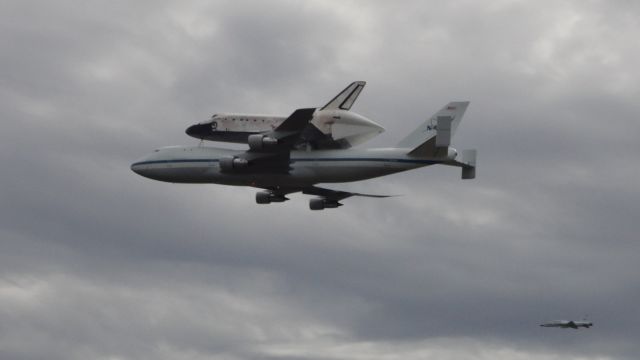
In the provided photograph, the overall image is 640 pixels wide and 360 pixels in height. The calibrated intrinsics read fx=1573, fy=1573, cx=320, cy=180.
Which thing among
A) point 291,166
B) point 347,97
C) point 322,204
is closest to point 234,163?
point 291,166

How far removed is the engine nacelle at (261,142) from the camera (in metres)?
120

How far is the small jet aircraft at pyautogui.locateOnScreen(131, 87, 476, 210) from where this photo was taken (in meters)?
117

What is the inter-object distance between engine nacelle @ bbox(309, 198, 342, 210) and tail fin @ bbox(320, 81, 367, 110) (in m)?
12.2

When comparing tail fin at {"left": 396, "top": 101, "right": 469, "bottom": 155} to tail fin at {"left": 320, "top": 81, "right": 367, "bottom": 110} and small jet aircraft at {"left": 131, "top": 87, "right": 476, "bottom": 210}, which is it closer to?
small jet aircraft at {"left": 131, "top": 87, "right": 476, "bottom": 210}

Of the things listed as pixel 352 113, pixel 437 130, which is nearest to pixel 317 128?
pixel 352 113

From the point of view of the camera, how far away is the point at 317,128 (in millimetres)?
121438

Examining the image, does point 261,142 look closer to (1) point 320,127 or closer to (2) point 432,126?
(1) point 320,127

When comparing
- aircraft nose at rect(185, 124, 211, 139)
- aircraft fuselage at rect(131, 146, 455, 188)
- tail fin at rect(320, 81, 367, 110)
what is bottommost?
aircraft fuselage at rect(131, 146, 455, 188)

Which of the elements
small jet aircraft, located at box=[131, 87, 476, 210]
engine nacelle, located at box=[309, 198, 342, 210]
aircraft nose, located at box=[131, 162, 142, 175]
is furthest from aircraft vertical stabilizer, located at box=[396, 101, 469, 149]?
aircraft nose, located at box=[131, 162, 142, 175]

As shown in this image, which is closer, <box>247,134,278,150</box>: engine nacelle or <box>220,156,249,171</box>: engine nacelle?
<box>247,134,278,150</box>: engine nacelle

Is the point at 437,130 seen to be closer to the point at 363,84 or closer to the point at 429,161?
the point at 429,161

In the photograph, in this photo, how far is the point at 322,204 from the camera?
13250 cm

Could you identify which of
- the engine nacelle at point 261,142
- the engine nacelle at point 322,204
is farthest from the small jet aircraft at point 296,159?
the engine nacelle at point 322,204

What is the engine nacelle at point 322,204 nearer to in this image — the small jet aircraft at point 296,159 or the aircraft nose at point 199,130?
the small jet aircraft at point 296,159
